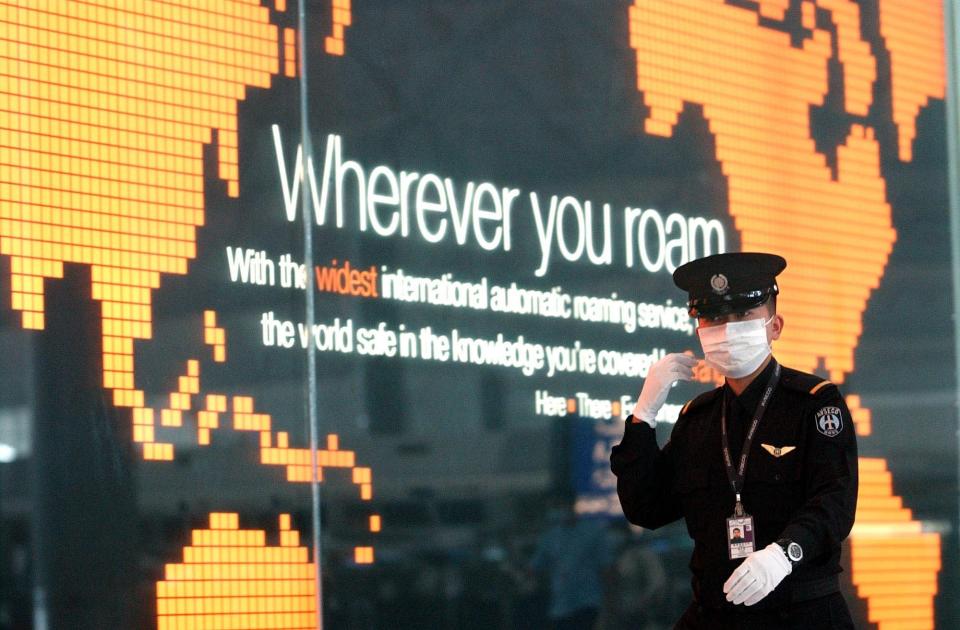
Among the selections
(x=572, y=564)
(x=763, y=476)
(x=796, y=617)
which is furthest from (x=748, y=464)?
(x=572, y=564)

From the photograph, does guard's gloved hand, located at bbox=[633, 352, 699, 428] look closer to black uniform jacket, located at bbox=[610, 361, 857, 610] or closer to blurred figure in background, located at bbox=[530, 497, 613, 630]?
black uniform jacket, located at bbox=[610, 361, 857, 610]

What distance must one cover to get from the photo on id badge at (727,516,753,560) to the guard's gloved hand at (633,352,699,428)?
252 millimetres

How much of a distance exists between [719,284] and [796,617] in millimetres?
562

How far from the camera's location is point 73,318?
291 centimetres

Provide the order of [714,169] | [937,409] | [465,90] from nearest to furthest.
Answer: [465,90]
[714,169]
[937,409]

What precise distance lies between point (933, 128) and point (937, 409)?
0.91 meters

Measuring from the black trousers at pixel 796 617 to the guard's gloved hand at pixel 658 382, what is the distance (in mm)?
362

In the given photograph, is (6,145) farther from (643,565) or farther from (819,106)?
(819,106)

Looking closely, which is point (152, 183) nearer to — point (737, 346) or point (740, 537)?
point (737, 346)

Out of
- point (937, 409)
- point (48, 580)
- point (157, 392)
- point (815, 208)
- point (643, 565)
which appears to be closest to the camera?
point (48, 580)

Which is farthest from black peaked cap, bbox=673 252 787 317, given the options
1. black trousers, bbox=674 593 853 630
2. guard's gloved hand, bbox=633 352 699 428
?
black trousers, bbox=674 593 853 630

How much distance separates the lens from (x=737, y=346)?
2619mm

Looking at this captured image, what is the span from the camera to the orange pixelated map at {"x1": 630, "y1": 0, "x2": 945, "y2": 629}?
4.34m

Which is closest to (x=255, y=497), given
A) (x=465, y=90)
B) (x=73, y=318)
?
(x=73, y=318)
